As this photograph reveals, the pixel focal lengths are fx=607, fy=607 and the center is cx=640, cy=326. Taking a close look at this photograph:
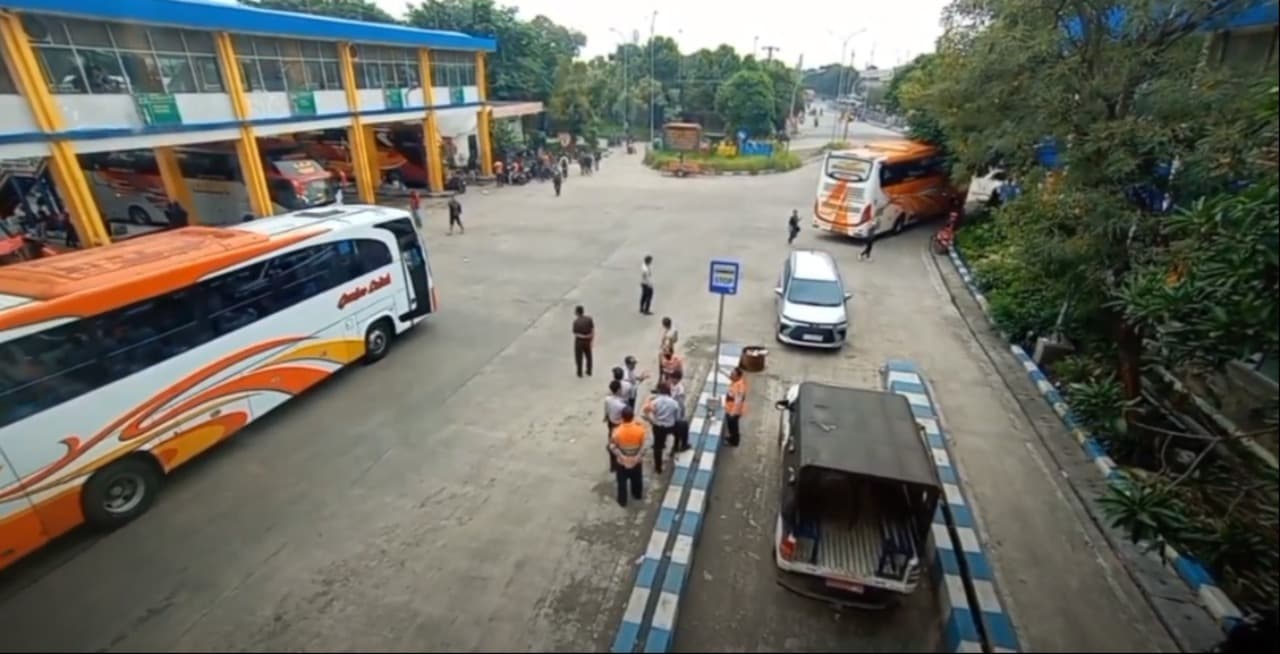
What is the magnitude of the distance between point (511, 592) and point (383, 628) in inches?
42.8

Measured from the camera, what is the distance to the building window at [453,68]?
80.7 ft

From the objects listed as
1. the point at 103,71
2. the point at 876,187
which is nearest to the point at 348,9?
the point at 103,71

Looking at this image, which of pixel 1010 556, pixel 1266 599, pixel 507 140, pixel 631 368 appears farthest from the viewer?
pixel 507 140

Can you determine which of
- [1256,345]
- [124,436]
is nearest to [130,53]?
[124,436]

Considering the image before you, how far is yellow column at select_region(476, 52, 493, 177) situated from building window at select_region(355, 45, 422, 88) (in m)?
4.02

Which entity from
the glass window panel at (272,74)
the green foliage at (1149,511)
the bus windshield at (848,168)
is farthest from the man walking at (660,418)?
the glass window panel at (272,74)

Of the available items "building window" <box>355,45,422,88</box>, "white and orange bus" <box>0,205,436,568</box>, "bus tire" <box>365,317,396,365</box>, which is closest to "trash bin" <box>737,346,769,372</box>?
"bus tire" <box>365,317,396,365</box>

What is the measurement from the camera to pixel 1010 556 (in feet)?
20.4

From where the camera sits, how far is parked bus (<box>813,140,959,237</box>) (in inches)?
683

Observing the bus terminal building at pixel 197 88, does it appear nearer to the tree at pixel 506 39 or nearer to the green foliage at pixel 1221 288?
the tree at pixel 506 39

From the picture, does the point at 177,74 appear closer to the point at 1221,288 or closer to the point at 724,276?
the point at 724,276

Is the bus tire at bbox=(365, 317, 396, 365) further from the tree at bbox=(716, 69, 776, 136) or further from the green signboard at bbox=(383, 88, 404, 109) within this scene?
the tree at bbox=(716, 69, 776, 136)

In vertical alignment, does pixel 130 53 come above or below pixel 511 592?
above

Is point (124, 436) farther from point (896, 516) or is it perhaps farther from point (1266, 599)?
point (1266, 599)
